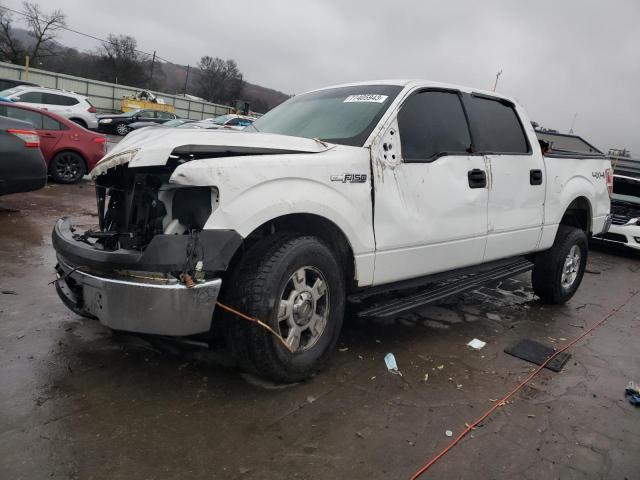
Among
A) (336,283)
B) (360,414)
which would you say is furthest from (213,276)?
(360,414)

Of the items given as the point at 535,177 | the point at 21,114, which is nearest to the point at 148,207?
the point at 535,177

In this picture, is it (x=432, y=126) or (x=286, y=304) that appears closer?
(x=286, y=304)

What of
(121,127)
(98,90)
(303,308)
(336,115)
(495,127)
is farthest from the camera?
(98,90)

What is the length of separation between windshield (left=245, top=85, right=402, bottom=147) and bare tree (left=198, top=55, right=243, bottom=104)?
75457 millimetres

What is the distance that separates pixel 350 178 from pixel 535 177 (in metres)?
2.28

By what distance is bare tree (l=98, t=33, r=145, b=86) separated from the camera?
6250 cm

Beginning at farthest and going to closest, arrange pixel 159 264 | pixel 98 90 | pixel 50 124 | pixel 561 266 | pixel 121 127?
pixel 98 90 → pixel 121 127 → pixel 50 124 → pixel 561 266 → pixel 159 264

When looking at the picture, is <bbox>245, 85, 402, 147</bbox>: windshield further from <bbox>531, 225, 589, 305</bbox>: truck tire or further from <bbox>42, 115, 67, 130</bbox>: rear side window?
<bbox>42, 115, 67, 130</bbox>: rear side window

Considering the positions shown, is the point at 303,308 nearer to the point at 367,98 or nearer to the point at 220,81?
the point at 367,98

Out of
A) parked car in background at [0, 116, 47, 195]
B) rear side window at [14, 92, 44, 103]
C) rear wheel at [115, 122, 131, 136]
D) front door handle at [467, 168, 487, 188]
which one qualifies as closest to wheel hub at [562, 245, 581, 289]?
front door handle at [467, 168, 487, 188]

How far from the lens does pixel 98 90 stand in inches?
1553

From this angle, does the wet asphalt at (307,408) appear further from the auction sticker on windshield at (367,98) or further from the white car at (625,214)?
the white car at (625,214)

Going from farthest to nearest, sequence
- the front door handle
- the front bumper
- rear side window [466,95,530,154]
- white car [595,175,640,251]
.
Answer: white car [595,175,640,251] → rear side window [466,95,530,154] → the front door handle → the front bumper

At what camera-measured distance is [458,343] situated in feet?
13.3
